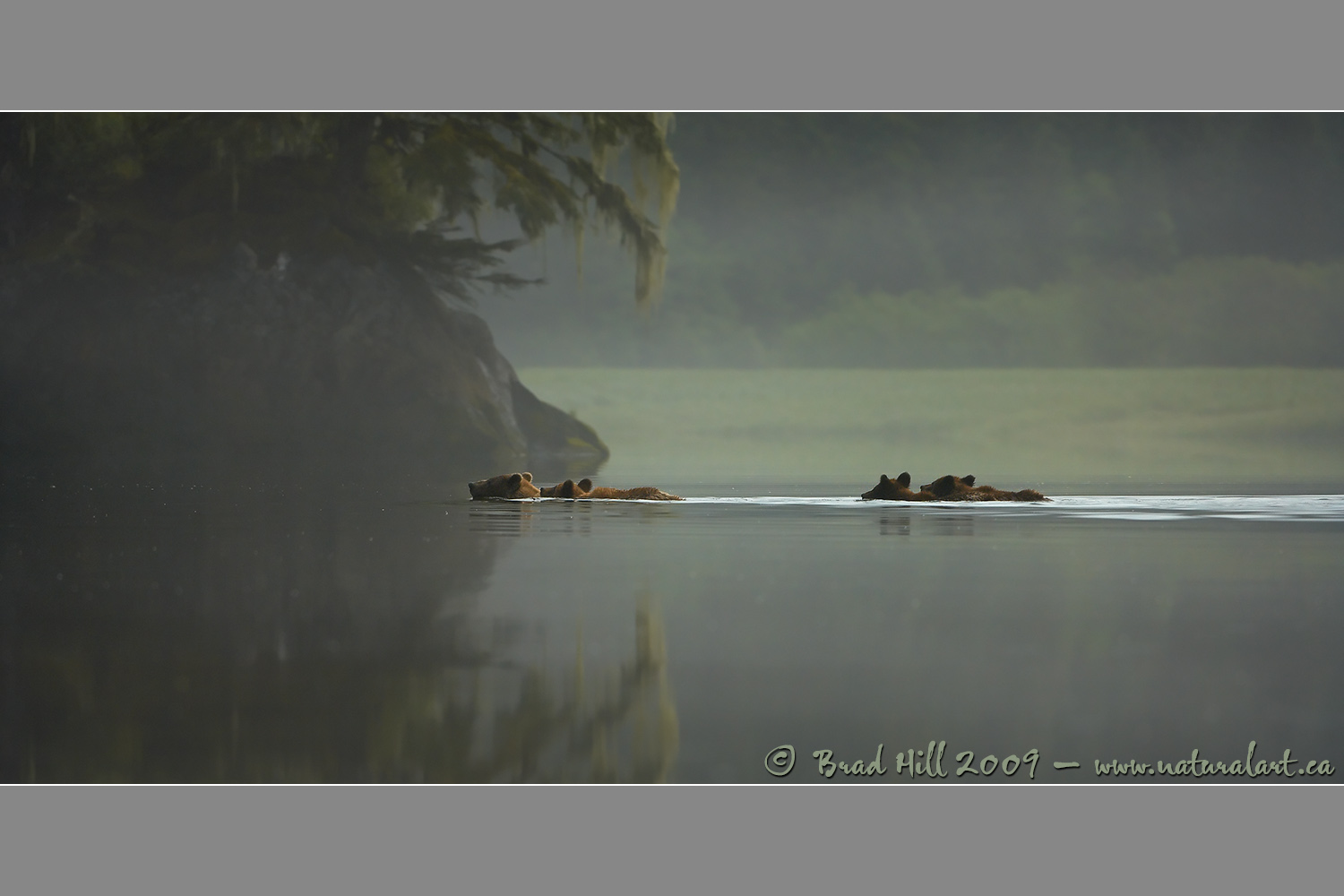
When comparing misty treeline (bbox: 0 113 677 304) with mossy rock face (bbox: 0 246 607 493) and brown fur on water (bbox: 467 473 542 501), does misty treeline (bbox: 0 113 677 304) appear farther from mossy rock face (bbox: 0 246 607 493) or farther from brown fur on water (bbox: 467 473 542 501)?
brown fur on water (bbox: 467 473 542 501)

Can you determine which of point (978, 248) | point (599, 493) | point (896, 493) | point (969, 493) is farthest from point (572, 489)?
point (978, 248)

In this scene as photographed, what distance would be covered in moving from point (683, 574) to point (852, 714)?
1.98 metres

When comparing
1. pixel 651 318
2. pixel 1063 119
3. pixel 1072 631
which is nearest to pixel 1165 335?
pixel 1063 119

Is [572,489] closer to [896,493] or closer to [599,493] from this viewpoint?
[599,493]

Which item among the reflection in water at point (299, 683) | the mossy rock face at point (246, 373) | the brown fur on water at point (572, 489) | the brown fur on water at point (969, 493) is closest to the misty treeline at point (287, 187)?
the mossy rock face at point (246, 373)

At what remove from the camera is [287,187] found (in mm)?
18156

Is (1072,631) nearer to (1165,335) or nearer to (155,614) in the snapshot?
(155,614)

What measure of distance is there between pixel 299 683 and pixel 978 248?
20762 mm

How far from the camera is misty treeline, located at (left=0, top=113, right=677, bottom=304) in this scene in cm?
1723

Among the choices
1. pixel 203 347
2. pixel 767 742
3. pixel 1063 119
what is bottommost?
pixel 767 742

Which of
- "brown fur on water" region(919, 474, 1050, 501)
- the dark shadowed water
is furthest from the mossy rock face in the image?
the dark shadowed water

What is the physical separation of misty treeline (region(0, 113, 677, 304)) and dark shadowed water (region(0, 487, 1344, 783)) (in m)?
12.6

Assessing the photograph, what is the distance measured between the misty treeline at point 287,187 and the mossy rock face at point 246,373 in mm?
419

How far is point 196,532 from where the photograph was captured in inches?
229
